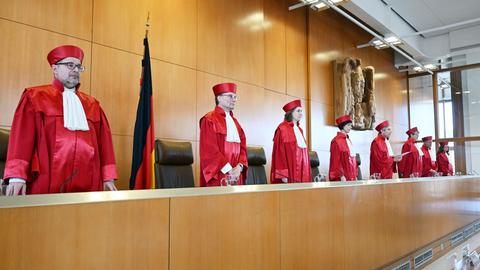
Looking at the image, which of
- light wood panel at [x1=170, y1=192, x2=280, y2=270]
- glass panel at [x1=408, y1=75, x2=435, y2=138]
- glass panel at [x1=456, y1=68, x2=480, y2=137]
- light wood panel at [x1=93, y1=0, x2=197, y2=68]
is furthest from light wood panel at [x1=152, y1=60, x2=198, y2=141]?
glass panel at [x1=456, y1=68, x2=480, y2=137]

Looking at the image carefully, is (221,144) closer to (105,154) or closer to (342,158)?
(105,154)

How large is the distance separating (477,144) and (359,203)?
7868 mm

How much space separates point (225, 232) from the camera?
1.33 metres

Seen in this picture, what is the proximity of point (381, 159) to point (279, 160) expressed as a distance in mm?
2130

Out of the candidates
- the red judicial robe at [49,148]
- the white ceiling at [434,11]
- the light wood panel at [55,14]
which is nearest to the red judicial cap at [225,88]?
the light wood panel at [55,14]

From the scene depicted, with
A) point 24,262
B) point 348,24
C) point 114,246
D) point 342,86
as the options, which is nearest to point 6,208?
point 24,262

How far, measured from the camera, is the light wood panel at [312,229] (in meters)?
1.61

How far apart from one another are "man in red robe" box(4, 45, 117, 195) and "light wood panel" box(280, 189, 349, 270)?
109cm

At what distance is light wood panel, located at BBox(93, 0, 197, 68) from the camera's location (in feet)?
10.7

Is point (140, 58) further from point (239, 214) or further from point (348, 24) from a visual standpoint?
point (348, 24)

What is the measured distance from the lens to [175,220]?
3.86 ft

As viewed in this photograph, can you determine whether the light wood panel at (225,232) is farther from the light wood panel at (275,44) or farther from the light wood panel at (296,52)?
the light wood panel at (296,52)

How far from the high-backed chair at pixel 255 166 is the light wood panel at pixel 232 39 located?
3.55 feet

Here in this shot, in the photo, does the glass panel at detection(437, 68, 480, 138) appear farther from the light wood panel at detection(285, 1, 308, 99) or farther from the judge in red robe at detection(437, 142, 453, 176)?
the light wood panel at detection(285, 1, 308, 99)
